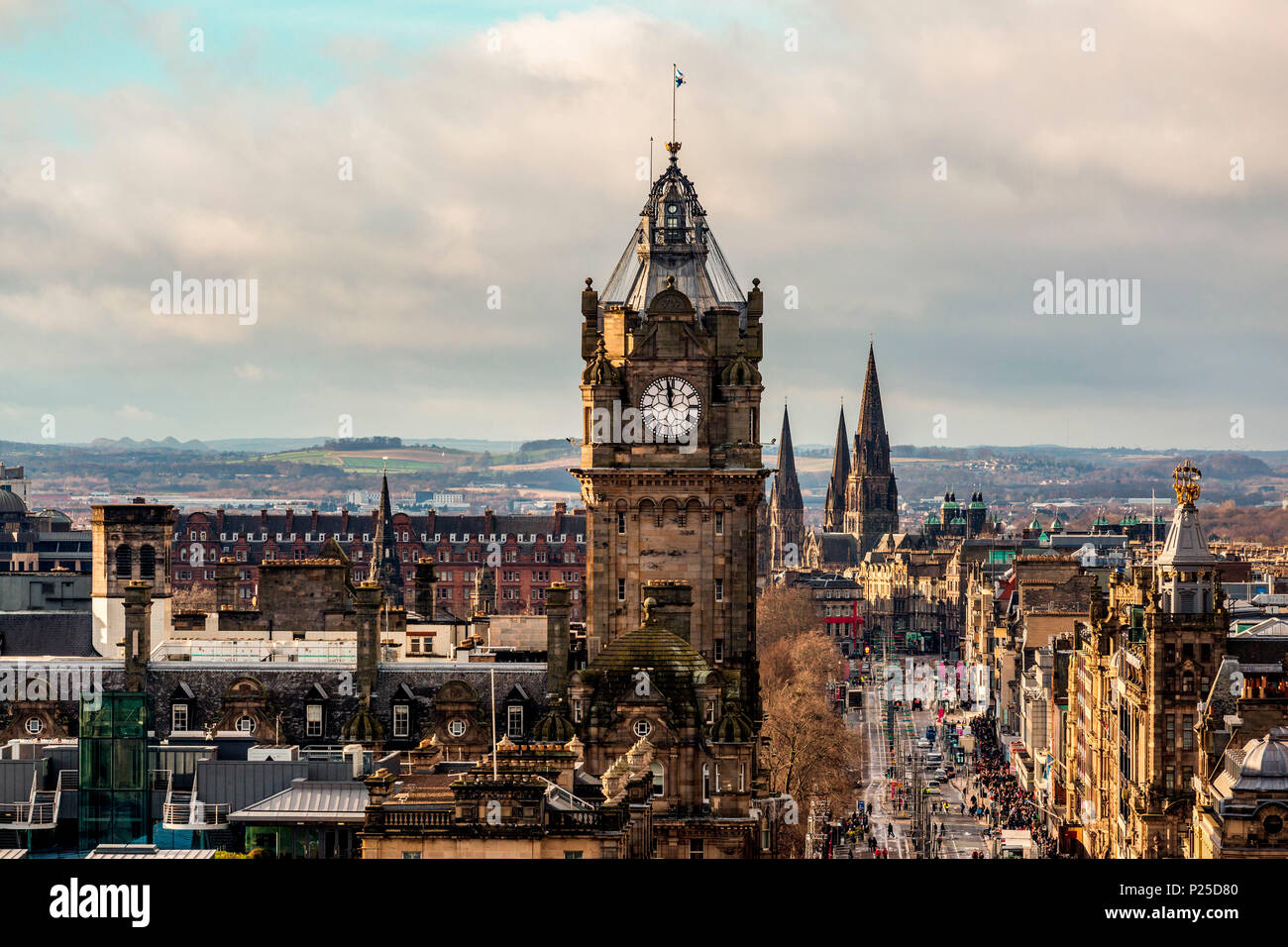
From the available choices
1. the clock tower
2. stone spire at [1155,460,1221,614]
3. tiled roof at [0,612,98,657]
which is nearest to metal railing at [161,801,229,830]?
the clock tower

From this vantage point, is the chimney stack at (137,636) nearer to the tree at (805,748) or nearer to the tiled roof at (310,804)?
the tiled roof at (310,804)

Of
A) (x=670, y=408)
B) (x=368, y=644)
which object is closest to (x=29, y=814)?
(x=368, y=644)

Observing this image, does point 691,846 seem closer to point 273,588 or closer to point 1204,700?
point 1204,700

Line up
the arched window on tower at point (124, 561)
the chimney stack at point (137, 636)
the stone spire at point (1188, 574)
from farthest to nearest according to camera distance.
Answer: the arched window on tower at point (124, 561) → the stone spire at point (1188, 574) → the chimney stack at point (137, 636)

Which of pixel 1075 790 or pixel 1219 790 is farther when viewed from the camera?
pixel 1075 790

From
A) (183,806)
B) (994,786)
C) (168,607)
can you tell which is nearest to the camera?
(183,806)

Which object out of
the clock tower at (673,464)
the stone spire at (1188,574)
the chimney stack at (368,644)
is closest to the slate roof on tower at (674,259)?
the clock tower at (673,464)
